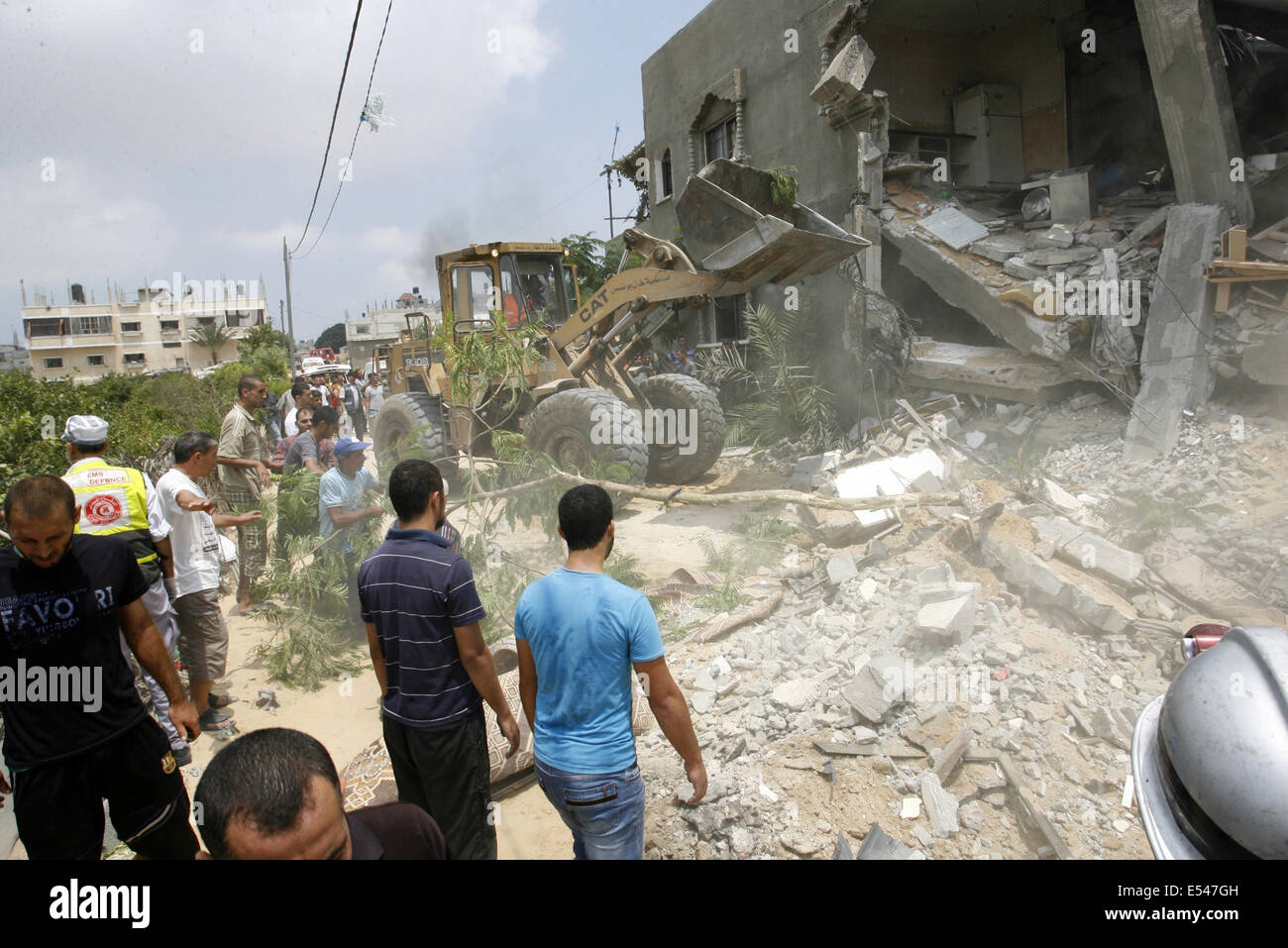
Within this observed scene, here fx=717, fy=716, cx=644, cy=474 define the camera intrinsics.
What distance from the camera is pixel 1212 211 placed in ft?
22.7

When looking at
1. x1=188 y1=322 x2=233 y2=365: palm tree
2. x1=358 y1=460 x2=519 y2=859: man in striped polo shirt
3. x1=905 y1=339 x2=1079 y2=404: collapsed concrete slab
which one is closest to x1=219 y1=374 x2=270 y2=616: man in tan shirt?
x1=358 y1=460 x2=519 y2=859: man in striped polo shirt

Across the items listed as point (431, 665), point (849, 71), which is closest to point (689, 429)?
point (849, 71)

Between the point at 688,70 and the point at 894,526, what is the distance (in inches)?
459

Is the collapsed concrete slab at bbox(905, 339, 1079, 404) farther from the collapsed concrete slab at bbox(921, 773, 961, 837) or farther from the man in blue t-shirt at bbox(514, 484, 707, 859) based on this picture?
the man in blue t-shirt at bbox(514, 484, 707, 859)

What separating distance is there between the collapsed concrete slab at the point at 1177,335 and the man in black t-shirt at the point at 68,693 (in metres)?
7.44

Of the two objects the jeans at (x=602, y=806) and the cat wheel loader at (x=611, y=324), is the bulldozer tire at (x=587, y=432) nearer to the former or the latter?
the cat wheel loader at (x=611, y=324)

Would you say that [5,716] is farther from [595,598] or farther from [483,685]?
[595,598]

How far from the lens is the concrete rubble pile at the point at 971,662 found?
288cm

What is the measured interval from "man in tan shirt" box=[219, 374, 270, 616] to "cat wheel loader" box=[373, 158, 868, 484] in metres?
1.29

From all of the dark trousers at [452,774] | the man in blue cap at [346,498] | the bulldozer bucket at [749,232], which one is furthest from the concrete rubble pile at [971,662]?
the man in blue cap at [346,498]

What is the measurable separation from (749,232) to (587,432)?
238 cm

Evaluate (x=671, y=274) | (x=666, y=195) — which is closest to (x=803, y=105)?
(x=666, y=195)

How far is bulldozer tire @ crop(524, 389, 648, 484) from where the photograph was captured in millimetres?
6895

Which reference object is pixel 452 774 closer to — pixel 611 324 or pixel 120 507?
pixel 120 507
